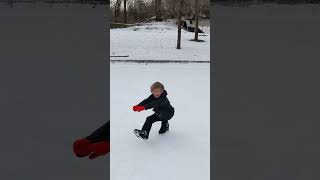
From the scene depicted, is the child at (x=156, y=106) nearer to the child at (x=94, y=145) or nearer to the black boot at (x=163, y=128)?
the black boot at (x=163, y=128)

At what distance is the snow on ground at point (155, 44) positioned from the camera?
45.9ft

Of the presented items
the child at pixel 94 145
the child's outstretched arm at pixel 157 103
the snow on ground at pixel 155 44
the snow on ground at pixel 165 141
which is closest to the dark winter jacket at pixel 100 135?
the child at pixel 94 145

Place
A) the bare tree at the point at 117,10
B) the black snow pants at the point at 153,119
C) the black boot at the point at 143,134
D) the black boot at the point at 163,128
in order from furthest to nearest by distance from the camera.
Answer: the bare tree at the point at 117,10 → the black boot at the point at 163,128 → the black snow pants at the point at 153,119 → the black boot at the point at 143,134

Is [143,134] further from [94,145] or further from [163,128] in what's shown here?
[94,145]

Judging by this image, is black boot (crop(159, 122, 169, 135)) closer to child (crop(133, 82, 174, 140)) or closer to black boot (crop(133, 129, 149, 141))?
child (crop(133, 82, 174, 140))

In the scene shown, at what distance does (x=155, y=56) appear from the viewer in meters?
13.9

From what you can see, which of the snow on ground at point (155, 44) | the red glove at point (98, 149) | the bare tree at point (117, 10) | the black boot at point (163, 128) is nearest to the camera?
the red glove at point (98, 149)

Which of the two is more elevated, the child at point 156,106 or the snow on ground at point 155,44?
the snow on ground at point 155,44

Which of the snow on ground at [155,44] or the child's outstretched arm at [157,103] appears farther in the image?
the snow on ground at [155,44]

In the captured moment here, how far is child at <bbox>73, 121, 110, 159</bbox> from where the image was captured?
3.26m

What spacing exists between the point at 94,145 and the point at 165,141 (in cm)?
96

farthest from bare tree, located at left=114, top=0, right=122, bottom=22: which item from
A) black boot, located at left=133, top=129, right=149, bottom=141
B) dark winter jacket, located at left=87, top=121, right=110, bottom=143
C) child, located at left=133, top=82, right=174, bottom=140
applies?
dark winter jacket, located at left=87, top=121, right=110, bottom=143
